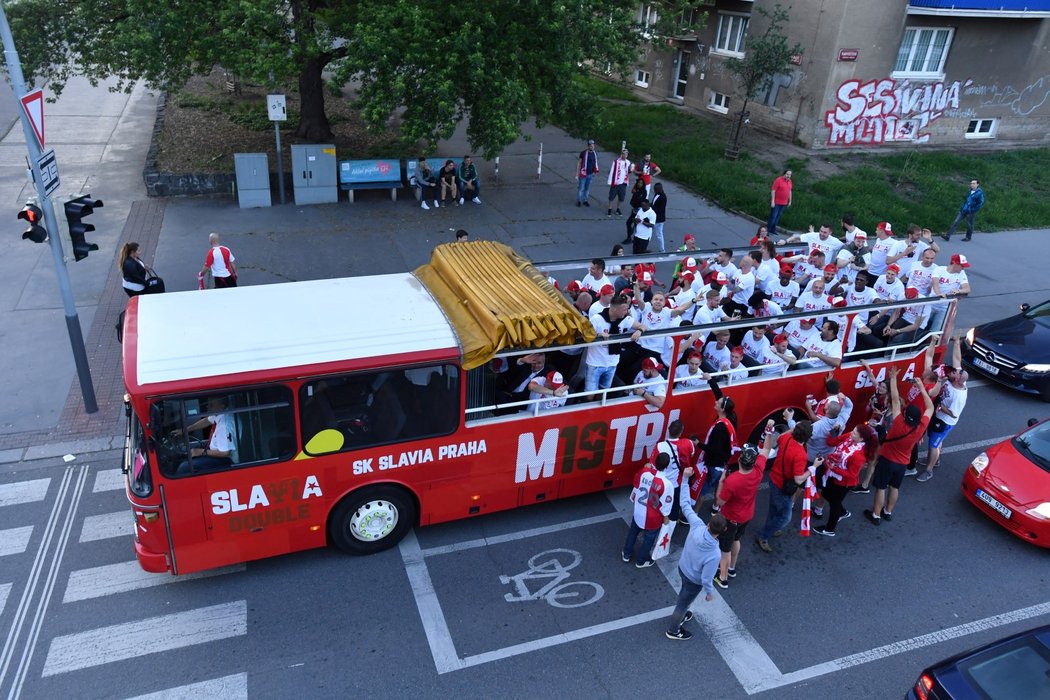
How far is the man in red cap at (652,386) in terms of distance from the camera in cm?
838

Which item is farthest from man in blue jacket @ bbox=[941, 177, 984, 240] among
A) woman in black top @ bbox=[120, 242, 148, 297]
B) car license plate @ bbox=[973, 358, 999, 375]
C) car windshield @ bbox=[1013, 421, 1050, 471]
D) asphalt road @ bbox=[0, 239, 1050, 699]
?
woman in black top @ bbox=[120, 242, 148, 297]

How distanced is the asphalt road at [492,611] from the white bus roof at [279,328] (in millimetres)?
2380

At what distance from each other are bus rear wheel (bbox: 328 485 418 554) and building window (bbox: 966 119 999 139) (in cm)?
2694

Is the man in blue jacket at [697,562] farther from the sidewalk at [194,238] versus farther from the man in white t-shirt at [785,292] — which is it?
the man in white t-shirt at [785,292]

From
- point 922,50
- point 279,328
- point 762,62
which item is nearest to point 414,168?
point 762,62

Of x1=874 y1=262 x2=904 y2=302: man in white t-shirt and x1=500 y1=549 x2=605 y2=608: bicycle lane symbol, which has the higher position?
x1=874 y1=262 x2=904 y2=302: man in white t-shirt

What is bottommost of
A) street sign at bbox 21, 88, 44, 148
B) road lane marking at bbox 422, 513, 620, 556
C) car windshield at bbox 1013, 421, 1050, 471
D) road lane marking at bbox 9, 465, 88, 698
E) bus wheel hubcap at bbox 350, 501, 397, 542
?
road lane marking at bbox 9, 465, 88, 698

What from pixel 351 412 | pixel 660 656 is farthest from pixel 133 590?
pixel 660 656

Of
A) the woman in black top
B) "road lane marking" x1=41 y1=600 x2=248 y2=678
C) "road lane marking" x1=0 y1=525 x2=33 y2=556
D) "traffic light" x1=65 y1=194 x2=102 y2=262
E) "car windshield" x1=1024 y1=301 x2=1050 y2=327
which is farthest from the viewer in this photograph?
"car windshield" x1=1024 y1=301 x2=1050 y2=327

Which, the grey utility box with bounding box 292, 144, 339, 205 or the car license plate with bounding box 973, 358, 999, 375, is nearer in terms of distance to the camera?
the car license plate with bounding box 973, 358, 999, 375

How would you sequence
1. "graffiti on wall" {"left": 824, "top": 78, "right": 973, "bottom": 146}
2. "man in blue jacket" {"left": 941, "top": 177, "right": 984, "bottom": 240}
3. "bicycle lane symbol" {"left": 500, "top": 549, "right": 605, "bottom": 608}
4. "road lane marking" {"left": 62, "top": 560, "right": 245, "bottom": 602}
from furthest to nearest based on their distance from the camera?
"graffiti on wall" {"left": 824, "top": 78, "right": 973, "bottom": 146}
"man in blue jacket" {"left": 941, "top": 177, "right": 984, "bottom": 240}
"bicycle lane symbol" {"left": 500, "top": 549, "right": 605, "bottom": 608}
"road lane marking" {"left": 62, "top": 560, "right": 245, "bottom": 602}

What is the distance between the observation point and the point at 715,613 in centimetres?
740

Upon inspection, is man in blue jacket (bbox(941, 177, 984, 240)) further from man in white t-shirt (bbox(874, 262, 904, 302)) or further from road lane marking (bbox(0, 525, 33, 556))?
road lane marking (bbox(0, 525, 33, 556))

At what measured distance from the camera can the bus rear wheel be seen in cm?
748
